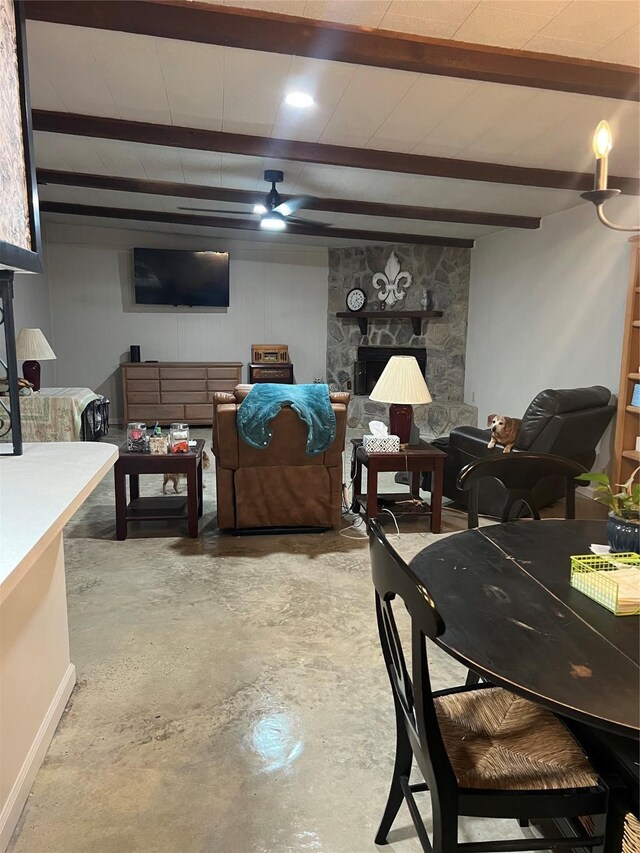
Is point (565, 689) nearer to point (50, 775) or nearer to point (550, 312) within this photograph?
point (50, 775)

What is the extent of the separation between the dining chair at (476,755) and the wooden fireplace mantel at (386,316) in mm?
6272

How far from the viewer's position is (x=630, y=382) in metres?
4.12

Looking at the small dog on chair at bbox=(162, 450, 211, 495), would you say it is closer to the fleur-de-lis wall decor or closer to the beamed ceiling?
the beamed ceiling

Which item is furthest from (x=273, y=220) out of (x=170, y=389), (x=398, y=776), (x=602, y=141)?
(x=398, y=776)

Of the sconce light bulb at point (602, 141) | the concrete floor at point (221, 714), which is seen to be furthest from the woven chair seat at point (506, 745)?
the sconce light bulb at point (602, 141)

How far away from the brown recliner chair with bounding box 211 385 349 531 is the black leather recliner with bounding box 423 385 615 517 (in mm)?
907

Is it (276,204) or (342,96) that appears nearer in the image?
(342,96)

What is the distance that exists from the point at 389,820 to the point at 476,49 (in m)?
2.87

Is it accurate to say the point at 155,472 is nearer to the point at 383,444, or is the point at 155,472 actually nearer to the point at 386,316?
the point at 383,444

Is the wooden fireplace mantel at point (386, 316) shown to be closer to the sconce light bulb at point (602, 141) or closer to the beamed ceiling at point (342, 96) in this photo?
the beamed ceiling at point (342, 96)

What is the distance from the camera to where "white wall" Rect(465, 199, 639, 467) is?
15.0 feet

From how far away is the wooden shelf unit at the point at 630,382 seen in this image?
4.01 meters

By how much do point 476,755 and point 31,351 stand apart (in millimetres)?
5444

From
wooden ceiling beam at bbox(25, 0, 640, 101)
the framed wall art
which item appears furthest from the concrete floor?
wooden ceiling beam at bbox(25, 0, 640, 101)
